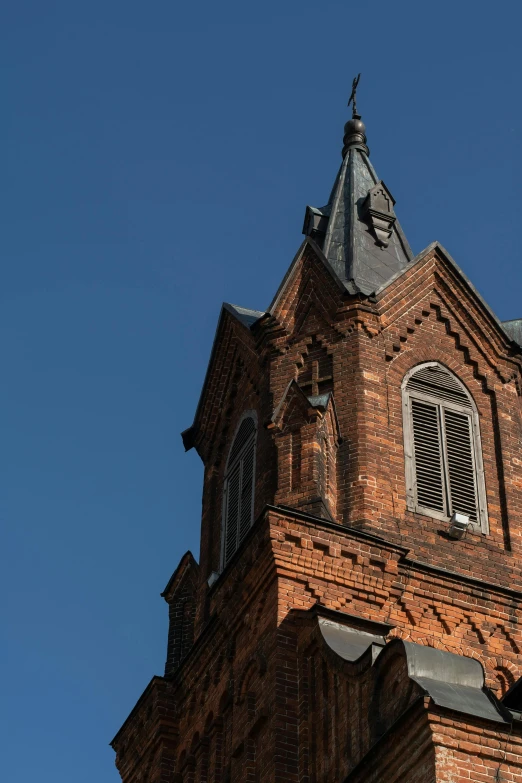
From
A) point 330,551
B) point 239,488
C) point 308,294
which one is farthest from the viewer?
point 308,294

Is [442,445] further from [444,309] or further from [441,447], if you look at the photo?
Answer: [444,309]

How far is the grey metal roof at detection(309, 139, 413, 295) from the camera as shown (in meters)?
24.5

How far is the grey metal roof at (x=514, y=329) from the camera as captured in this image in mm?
24641

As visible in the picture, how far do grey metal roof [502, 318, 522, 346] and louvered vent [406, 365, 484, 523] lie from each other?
6.34 ft

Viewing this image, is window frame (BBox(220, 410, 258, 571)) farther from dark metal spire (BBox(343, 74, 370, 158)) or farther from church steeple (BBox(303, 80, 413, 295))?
dark metal spire (BBox(343, 74, 370, 158))

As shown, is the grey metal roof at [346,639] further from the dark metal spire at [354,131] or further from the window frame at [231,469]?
the dark metal spire at [354,131]

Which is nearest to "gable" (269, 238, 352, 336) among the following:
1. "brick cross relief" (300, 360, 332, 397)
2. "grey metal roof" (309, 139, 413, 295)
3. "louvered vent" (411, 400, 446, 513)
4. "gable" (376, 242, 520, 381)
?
"grey metal roof" (309, 139, 413, 295)

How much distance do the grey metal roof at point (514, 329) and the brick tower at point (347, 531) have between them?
0.24 ft

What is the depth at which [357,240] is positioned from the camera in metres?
25.4

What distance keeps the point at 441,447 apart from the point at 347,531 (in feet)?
9.98

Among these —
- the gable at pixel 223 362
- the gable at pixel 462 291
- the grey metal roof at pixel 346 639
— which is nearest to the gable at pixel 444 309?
the gable at pixel 462 291

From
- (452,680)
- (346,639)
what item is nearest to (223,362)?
(346,639)

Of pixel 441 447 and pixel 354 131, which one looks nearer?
pixel 441 447

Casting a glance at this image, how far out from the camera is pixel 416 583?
19938mm
